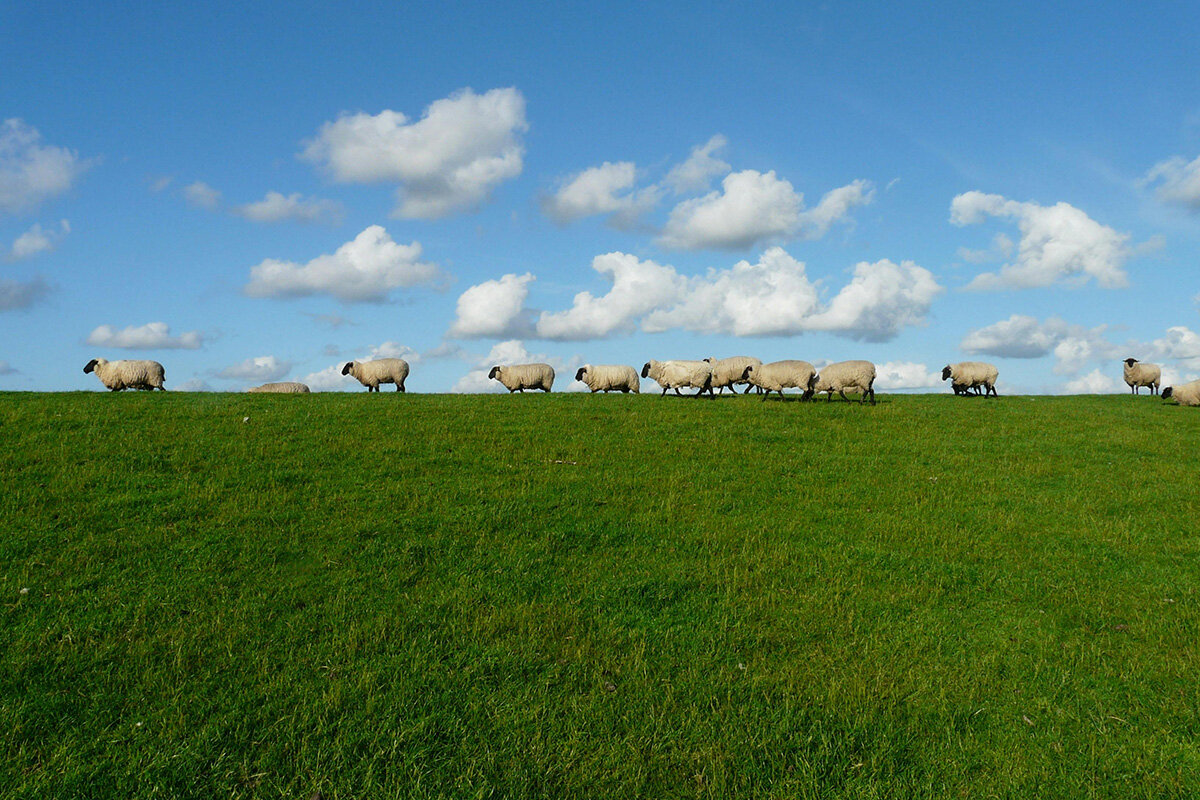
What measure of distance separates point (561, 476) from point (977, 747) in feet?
33.5

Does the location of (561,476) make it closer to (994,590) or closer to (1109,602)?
(994,590)

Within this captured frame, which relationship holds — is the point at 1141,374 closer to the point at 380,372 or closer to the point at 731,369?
the point at 731,369

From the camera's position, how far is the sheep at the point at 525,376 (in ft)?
→ 131

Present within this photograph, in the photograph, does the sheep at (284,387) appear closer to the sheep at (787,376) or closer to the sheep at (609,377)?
the sheep at (609,377)

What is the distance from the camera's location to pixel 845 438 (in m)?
22.6

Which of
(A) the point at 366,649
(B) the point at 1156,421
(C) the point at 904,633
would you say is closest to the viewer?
(A) the point at 366,649

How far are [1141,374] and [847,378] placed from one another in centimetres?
3112

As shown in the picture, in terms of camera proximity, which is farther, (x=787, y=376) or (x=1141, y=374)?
(x=1141, y=374)

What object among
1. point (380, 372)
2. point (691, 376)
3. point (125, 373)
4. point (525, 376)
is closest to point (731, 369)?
point (691, 376)

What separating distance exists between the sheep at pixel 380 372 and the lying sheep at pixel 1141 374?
4970 cm

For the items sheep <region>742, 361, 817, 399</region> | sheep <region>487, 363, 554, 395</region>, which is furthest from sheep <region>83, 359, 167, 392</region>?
sheep <region>742, 361, 817, 399</region>

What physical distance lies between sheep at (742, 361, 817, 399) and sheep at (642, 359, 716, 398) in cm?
245

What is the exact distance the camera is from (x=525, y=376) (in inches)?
1575

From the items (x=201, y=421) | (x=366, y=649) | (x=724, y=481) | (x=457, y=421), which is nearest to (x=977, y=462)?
(x=724, y=481)
